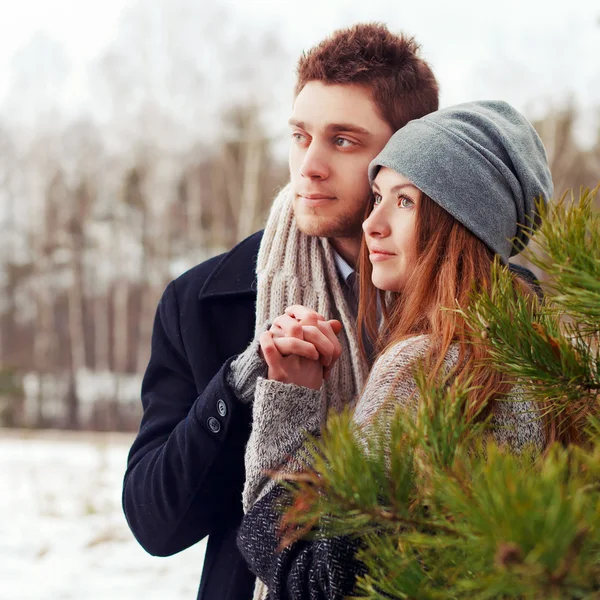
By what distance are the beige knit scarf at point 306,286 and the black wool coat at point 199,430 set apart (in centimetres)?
7

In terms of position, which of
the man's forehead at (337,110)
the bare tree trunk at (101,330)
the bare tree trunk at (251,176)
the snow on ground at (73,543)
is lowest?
the bare tree trunk at (101,330)

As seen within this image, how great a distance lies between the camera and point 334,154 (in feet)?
5.12

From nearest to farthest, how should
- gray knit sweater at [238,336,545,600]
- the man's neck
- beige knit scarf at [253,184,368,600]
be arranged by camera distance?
gray knit sweater at [238,336,545,600], beige knit scarf at [253,184,368,600], the man's neck

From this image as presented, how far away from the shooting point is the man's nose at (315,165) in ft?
5.04

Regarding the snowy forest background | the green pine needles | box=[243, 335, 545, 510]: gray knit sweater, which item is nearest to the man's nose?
box=[243, 335, 545, 510]: gray knit sweater

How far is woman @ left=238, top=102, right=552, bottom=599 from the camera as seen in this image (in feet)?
3.68

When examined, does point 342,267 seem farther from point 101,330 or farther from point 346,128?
point 101,330

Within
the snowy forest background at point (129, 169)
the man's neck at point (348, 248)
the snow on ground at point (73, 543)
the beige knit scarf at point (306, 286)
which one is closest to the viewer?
the beige knit scarf at point (306, 286)

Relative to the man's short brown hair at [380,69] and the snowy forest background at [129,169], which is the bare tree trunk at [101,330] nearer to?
the snowy forest background at [129,169]

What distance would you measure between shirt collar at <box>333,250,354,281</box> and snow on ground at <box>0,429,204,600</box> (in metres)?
3.14

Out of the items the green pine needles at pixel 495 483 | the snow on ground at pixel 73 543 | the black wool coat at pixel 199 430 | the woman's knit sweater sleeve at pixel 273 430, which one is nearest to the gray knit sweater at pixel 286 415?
the woman's knit sweater sleeve at pixel 273 430

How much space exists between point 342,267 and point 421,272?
0.39m

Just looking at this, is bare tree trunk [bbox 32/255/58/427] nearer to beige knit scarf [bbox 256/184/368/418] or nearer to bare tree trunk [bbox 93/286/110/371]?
bare tree trunk [bbox 93/286/110/371]

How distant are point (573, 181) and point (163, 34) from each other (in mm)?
8127
